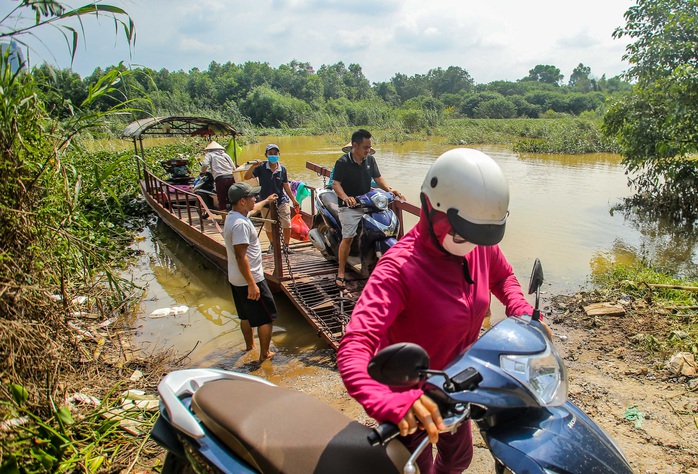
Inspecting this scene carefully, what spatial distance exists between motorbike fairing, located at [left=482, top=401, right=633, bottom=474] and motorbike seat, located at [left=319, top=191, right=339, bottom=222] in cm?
455

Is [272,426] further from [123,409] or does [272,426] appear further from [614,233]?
[614,233]

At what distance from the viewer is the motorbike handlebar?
3.87 ft

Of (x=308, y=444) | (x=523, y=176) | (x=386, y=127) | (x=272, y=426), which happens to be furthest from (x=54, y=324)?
(x=386, y=127)

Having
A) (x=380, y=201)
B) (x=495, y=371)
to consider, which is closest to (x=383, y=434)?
(x=495, y=371)

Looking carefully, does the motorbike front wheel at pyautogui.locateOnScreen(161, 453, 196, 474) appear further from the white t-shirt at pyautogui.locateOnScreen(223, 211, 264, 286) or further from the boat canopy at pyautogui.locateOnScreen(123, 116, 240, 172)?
the boat canopy at pyautogui.locateOnScreen(123, 116, 240, 172)

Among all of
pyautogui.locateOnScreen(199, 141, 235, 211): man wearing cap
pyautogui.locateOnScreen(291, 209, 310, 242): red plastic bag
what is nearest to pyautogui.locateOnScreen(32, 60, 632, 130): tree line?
pyautogui.locateOnScreen(199, 141, 235, 211): man wearing cap

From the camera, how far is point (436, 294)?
5.39ft

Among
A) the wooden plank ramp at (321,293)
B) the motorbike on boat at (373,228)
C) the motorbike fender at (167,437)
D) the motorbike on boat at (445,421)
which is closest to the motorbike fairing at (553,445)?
the motorbike on boat at (445,421)

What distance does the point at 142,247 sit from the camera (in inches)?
373

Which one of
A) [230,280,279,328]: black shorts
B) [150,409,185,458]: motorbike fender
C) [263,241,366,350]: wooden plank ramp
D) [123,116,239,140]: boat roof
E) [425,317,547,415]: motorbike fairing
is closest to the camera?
[425,317,547,415]: motorbike fairing

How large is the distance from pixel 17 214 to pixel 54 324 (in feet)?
2.28

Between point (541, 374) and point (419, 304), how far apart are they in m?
0.46

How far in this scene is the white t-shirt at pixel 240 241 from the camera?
4.13 meters

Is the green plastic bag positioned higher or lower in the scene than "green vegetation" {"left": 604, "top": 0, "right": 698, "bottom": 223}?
lower
